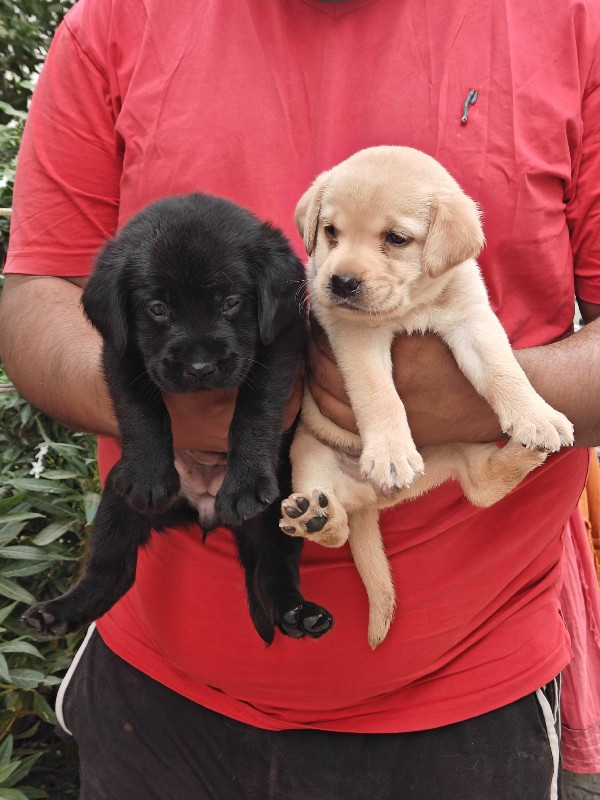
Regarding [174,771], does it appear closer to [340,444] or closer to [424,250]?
[340,444]

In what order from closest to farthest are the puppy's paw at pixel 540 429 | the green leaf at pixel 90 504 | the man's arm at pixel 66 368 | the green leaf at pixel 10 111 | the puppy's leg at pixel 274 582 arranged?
the puppy's paw at pixel 540 429, the puppy's leg at pixel 274 582, the man's arm at pixel 66 368, the green leaf at pixel 90 504, the green leaf at pixel 10 111

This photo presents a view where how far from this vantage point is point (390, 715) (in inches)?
75.4

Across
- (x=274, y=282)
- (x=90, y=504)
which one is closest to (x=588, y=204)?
(x=274, y=282)

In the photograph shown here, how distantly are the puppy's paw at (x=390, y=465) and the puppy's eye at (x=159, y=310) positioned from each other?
49 cm

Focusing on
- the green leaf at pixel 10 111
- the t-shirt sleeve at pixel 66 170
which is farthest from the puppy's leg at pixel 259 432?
the green leaf at pixel 10 111

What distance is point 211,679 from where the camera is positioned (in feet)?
6.47

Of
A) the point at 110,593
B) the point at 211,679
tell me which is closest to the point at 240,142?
the point at 110,593

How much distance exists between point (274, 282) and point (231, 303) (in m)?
0.10

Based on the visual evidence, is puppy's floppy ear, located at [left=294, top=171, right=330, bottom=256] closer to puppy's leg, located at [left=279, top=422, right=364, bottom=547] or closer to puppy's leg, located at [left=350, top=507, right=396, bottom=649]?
puppy's leg, located at [left=279, top=422, right=364, bottom=547]

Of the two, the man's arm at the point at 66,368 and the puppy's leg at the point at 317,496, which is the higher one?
the man's arm at the point at 66,368

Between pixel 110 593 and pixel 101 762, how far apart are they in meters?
0.47

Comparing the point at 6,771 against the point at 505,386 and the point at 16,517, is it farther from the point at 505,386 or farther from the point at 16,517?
the point at 505,386

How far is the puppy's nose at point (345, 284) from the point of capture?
170 cm

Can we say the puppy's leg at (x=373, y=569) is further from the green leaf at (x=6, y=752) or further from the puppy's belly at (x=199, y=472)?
the green leaf at (x=6, y=752)
